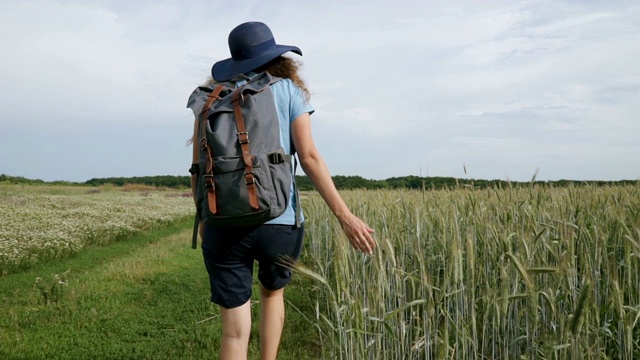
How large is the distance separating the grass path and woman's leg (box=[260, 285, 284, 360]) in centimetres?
136

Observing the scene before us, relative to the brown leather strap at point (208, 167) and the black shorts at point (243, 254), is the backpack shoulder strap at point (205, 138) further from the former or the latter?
the black shorts at point (243, 254)

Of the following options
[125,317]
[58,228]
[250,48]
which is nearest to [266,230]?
[250,48]

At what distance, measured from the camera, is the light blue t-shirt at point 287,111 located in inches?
119

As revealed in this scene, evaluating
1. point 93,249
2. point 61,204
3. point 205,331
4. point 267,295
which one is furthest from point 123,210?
point 267,295

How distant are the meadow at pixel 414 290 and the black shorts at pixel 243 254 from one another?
24 centimetres

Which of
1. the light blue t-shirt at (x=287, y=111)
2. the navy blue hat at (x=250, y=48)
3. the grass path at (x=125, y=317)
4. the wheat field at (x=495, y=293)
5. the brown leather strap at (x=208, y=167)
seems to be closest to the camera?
the wheat field at (x=495, y=293)

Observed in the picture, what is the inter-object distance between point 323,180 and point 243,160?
0.43 m

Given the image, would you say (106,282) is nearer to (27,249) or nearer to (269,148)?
(27,249)

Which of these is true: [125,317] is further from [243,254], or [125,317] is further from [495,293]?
[495,293]

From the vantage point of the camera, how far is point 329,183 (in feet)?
9.69

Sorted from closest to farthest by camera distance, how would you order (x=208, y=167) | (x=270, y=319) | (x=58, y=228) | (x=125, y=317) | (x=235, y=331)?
(x=208, y=167) < (x=235, y=331) < (x=270, y=319) < (x=125, y=317) < (x=58, y=228)

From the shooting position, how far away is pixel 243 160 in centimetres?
286

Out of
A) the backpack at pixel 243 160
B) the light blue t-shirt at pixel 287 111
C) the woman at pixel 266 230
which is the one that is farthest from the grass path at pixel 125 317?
the backpack at pixel 243 160

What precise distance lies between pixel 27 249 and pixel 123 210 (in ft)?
30.0
